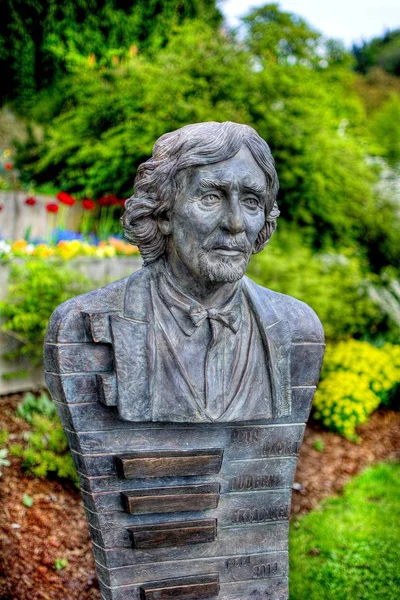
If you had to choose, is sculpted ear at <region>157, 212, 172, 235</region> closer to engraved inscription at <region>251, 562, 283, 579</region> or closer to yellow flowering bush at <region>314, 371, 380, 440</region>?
engraved inscription at <region>251, 562, 283, 579</region>

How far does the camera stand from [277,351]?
284 centimetres

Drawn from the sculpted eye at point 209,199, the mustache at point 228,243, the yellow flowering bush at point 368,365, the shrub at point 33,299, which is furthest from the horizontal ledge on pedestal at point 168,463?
the yellow flowering bush at point 368,365

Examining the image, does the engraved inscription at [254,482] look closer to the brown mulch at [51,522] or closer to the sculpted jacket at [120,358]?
the sculpted jacket at [120,358]

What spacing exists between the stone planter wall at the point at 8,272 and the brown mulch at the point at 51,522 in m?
0.15

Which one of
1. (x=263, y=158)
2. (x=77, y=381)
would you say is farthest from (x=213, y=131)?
(x=77, y=381)

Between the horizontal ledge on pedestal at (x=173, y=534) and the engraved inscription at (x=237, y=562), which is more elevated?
the horizontal ledge on pedestal at (x=173, y=534)

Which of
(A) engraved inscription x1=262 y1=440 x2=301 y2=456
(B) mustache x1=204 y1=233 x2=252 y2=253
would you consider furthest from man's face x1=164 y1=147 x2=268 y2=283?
(A) engraved inscription x1=262 y1=440 x2=301 y2=456

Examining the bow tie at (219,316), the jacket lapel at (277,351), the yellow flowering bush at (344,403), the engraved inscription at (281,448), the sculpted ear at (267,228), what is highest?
the sculpted ear at (267,228)

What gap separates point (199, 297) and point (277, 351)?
0.41 m

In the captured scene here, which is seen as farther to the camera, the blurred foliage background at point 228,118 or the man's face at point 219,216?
the blurred foliage background at point 228,118

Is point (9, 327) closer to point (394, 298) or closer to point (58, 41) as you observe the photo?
point (394, 298)

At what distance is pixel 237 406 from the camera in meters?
2.75

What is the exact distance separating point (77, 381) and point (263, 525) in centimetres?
108

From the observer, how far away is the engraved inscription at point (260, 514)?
294cm
